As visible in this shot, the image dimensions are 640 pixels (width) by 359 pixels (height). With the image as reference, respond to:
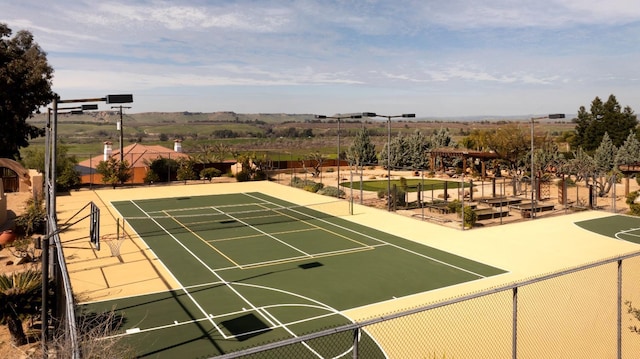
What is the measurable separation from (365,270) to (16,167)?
66.1 ft

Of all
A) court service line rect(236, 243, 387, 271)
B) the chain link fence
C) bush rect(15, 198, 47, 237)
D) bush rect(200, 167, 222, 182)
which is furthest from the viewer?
bush rect(200, 167, 222, 182)

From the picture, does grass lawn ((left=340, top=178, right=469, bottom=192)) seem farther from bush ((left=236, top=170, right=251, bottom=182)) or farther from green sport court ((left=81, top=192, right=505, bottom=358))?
green sport court ((left=81, top=192, right=505, bottom=358))

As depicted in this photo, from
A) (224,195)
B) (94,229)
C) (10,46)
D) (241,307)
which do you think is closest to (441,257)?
(241,307)

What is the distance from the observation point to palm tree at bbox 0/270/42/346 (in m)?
11.2

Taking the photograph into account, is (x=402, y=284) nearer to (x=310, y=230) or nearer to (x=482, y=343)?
(x=482, y=343)

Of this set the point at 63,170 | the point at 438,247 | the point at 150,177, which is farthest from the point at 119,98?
the point at 150,177

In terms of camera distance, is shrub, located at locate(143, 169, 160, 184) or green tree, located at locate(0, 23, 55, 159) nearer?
green tree, located at locate(0, 23, 55, 159)

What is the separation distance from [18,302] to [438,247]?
1610cm

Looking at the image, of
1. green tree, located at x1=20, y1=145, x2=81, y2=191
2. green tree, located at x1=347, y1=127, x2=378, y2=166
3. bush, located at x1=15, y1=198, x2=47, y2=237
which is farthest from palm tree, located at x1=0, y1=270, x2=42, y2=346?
green tree, located at x1=347, y1=127, x2=378, y2=166

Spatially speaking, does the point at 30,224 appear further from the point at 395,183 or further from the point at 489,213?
the point at 395,183

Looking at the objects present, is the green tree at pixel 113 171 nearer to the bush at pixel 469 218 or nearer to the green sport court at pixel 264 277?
the green sport court at pixel 264 277

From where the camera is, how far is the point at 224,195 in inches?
1501

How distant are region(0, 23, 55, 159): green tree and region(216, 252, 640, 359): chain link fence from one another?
3198 cm

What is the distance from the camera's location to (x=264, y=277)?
17.3 meters
